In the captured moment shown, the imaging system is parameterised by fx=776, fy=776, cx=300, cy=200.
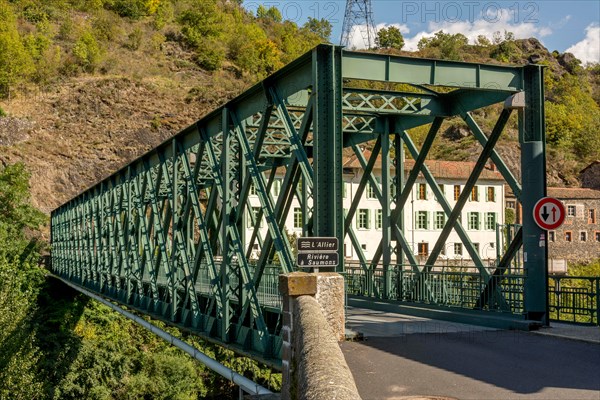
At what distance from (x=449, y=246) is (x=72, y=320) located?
33395 millimetres

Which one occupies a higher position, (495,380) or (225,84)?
A: (225,84)

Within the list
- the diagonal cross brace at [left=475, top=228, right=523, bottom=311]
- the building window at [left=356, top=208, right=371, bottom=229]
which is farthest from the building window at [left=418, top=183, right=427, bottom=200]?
the diagonal cross brace at [left=475, top=228, right=523, bottom=311]

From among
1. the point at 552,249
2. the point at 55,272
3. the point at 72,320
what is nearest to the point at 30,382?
the point at 72,320

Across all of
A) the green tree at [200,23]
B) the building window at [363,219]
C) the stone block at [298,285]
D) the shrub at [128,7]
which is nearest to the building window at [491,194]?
the building window at [363,219]

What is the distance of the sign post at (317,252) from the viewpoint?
9.54 meters

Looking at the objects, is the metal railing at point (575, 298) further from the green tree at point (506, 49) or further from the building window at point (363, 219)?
the green tree at point (506, 49)

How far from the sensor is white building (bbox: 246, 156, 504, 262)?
2307 inches

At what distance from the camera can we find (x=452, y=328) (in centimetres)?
1429

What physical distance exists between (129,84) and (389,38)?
110 metres

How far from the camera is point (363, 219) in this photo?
195ft

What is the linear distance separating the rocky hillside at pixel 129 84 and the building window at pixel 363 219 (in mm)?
19948

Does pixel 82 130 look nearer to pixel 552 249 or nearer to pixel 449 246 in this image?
pixel 449 246

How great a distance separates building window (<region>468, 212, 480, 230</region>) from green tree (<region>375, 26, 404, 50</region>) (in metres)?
117

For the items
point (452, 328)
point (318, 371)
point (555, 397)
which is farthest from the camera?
point (452, 328)
